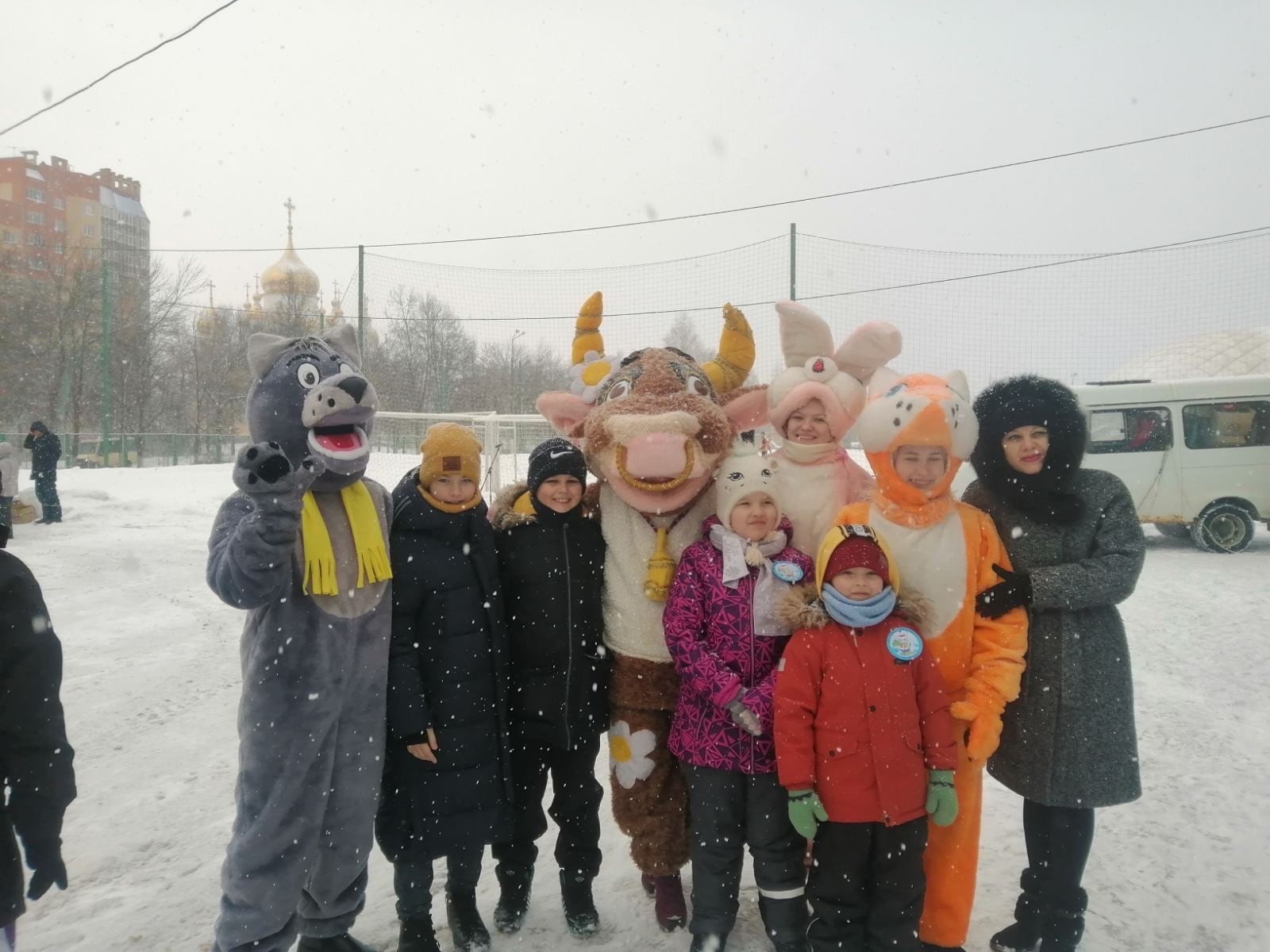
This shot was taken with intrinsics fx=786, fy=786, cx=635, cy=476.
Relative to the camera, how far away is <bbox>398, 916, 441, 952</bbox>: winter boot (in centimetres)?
263

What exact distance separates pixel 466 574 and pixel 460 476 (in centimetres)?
34

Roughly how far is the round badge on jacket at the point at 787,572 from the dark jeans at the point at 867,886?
766 mm

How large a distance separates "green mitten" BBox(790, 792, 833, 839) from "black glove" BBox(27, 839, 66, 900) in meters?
1.94

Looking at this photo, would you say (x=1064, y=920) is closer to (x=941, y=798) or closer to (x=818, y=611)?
(x=941, y=798)

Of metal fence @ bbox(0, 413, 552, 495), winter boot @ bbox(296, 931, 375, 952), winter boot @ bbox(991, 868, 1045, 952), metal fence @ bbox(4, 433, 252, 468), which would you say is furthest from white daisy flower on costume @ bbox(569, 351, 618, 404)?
metal fence @ bbox(4, 433, 252, 468)

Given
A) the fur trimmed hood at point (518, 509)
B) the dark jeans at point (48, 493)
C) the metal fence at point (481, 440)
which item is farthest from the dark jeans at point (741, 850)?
the dark jeans at point (48, 493)

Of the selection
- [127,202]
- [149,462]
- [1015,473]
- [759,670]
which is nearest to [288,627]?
[759,670]

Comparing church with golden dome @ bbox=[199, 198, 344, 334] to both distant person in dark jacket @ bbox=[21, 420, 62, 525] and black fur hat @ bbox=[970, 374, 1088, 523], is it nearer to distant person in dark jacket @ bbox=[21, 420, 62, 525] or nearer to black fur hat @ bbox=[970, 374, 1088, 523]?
distant person in dark jacket @ bbox=[21, 420, 62, 525]

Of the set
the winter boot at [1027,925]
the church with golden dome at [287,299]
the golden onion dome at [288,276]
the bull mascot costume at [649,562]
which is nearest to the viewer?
the winter boot at [1027,925]

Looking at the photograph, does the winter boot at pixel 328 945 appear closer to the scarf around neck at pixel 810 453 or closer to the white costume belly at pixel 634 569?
the white costume belly at pixel 634 569

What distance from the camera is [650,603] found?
2871 millimetres

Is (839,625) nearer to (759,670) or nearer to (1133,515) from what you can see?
(759,670)

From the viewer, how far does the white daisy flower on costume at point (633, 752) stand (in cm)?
289

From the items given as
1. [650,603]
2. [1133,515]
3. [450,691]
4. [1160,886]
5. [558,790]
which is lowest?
[1160,886]
